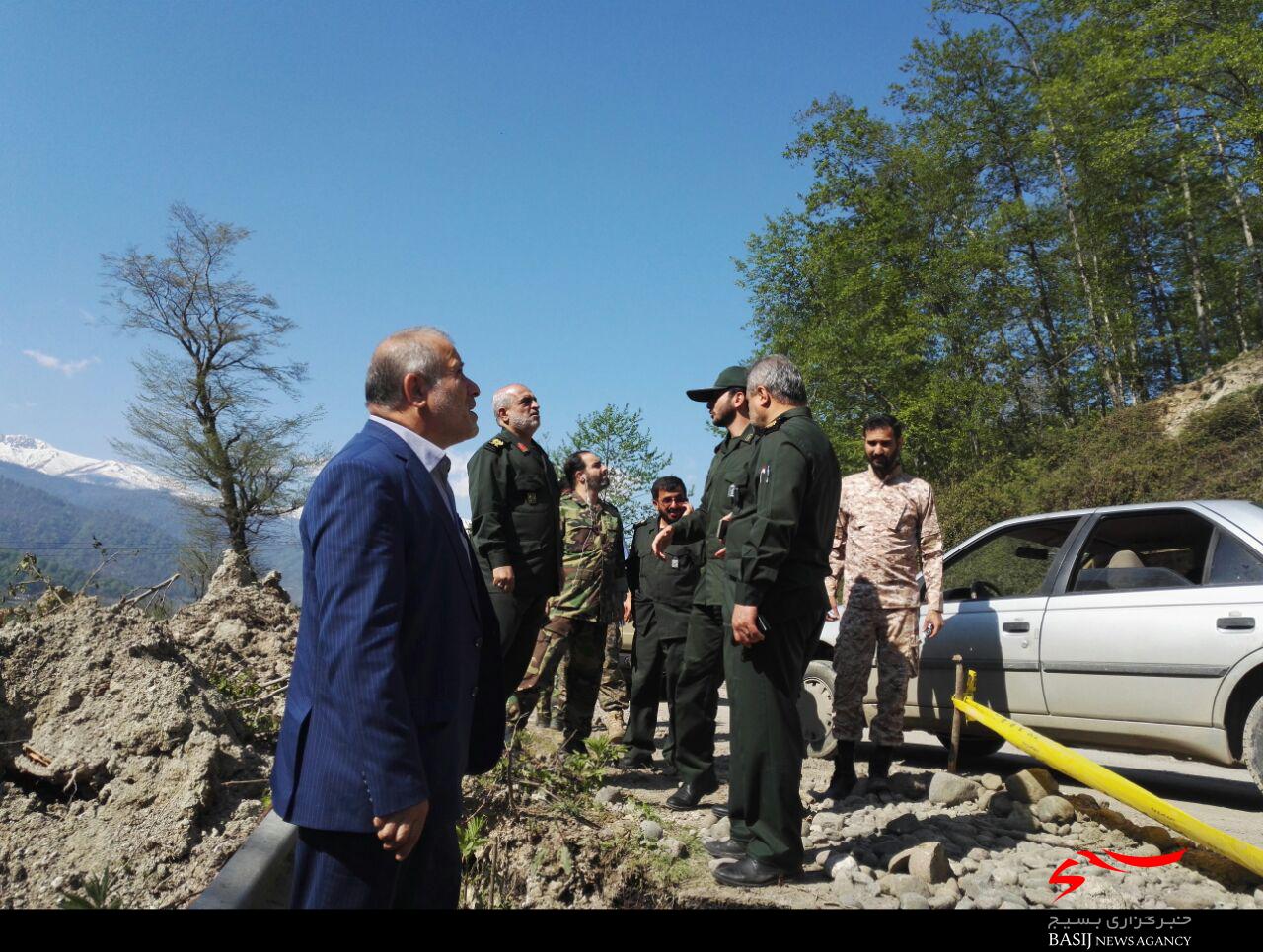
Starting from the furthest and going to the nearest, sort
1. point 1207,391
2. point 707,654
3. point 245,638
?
1. point 1207,391
2. point 245,638
3. point 707,654

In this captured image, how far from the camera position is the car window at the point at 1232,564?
4.71 m

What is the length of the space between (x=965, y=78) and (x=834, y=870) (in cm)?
3056

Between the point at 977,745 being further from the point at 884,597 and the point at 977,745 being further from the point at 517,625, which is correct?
the point at 517,625

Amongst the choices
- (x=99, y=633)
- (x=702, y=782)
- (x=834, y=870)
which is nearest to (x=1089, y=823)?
(x=834, y=870)

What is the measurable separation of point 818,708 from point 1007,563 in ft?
5.53

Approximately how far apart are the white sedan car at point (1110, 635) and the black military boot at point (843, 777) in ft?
3.54

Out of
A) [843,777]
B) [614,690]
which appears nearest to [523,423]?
[614,690]

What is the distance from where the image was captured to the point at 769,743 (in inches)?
139

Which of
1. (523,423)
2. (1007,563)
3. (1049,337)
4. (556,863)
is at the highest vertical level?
(1049,337)

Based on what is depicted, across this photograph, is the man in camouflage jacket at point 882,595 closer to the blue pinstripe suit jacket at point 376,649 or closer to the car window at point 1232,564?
the car window at point 1232,564

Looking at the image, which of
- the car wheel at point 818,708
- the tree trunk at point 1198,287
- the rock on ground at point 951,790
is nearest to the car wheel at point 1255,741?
the rock on ground at point 951,790

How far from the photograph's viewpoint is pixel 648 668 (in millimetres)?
6148

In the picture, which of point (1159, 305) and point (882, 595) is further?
point (1159, 305)
